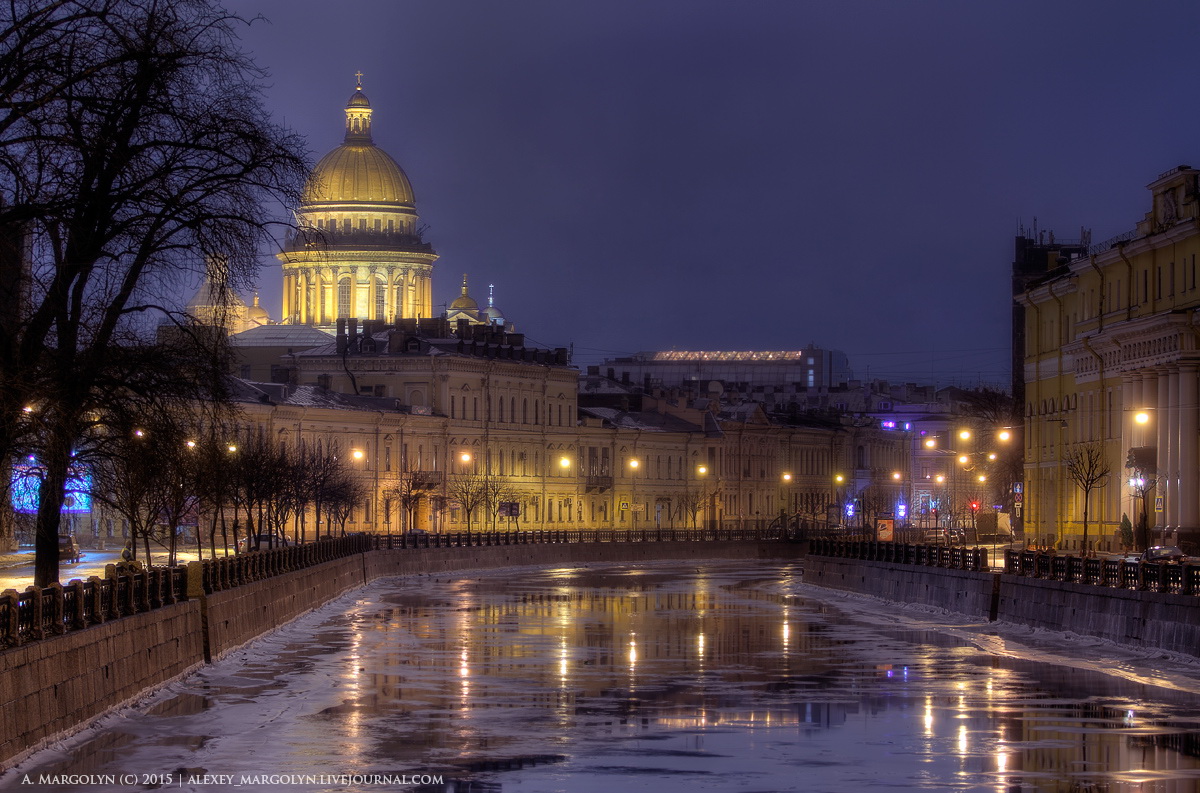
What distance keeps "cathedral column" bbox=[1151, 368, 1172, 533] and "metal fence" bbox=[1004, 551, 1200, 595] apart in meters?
14.3

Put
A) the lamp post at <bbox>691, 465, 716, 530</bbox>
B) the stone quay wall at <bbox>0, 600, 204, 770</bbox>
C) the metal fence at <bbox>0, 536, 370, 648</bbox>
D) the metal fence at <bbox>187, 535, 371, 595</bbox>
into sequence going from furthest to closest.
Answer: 1. the lamp post at <bbox>691, 465, 716, 530</bbox>
2. the metal fence at <bbox>187, 535, 371, 595</bbox>
3. the metal fence at <bbox>0, 536, 370, 648</bbox>
4. the stone quay wall at <bbox>0, 600, 204, 770</bbox>

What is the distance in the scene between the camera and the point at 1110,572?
141 ft

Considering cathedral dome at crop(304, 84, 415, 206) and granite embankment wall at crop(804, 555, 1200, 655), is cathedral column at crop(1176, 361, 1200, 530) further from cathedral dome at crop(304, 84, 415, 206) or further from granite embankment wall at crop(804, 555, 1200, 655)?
cathedral dome at crop(304, 84, 415, 206)

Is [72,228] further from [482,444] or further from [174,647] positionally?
[482,444]

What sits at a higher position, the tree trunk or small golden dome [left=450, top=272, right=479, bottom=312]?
small golden dome [left=450, top=272, right=479, bottom=312]

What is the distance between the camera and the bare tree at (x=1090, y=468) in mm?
72562

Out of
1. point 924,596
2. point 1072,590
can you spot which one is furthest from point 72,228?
point 924,596

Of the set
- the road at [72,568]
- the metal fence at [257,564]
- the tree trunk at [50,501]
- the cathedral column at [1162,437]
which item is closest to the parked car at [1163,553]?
the cathedral column at [1162,437]

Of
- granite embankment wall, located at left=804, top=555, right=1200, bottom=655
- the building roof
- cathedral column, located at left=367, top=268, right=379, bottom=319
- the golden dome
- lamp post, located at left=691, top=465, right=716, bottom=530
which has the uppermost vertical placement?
the golden dome

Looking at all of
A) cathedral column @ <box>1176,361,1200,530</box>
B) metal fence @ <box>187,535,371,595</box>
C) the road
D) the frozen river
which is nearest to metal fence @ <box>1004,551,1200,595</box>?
the frozen river

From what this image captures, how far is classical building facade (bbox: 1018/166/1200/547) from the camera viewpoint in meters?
64.2

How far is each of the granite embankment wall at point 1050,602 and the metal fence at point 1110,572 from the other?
0.71 feet

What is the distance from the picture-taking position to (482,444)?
128 metres

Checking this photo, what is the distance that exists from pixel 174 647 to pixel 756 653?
13.4 m
